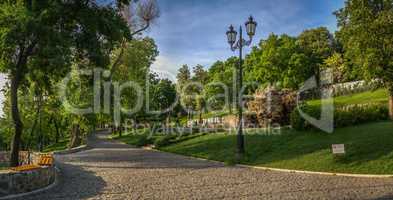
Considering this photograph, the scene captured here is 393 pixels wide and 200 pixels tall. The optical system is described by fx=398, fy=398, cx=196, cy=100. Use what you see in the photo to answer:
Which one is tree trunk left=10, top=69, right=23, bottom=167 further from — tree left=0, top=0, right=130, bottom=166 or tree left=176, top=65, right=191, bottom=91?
tree left=176, top=65, right=191, bottom=91

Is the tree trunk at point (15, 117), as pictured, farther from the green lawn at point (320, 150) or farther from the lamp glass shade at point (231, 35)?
the lamp glass shade at point (231, 35)

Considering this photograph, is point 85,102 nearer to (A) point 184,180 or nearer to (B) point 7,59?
(B) point 7,59

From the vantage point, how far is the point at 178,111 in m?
78.5

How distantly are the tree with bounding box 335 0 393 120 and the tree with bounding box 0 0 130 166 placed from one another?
1044 centimetres

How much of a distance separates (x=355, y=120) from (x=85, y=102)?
23558 millimetres

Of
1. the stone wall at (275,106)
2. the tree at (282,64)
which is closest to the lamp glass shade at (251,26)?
the stone wall at (275,106)

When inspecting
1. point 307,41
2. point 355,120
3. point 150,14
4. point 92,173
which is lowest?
point 92,173

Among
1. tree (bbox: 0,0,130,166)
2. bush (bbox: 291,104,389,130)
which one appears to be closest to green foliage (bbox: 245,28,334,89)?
bush (bbox: 291,104,389,130)

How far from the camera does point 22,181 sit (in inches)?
432

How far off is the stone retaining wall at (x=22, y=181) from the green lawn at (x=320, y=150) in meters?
9.15

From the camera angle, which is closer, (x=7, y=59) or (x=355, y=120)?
(x=7, y=59)

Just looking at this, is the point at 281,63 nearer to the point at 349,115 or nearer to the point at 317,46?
the point at 317,46

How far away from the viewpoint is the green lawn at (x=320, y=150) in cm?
1462

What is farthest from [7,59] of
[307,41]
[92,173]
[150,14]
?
[307,41]
